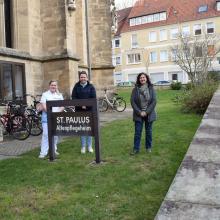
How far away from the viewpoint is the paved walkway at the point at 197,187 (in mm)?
4887

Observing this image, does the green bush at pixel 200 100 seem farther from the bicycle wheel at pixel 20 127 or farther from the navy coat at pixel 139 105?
the navy coat at pixel 139 105

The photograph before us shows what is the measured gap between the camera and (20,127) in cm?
1267

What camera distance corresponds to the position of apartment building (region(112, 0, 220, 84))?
64062 millimetres

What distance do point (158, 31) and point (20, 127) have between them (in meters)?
57.4

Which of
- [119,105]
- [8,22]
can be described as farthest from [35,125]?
[119,105]

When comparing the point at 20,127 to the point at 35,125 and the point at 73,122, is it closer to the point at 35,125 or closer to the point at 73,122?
the point at 35,125

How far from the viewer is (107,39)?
22.2 m

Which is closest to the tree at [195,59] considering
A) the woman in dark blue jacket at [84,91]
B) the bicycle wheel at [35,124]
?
the bicycle wheel at [35,124]

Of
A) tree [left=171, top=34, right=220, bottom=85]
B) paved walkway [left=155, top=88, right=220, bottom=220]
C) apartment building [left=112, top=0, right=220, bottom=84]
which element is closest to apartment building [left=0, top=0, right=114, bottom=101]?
tree [left=171, top=34, right=220, bottom=85]

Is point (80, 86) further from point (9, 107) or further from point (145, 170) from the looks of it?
point (9, 107)

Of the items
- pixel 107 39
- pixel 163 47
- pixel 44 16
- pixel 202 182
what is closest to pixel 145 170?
pixel 202 182

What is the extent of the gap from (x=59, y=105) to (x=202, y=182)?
3565 mm

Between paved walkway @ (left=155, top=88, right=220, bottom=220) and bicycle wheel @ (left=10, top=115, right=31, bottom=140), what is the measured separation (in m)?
6.24

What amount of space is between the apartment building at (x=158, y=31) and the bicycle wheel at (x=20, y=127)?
51551 millimetres
